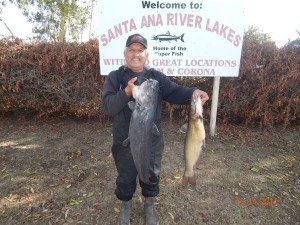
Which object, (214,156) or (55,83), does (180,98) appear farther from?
(55,83)

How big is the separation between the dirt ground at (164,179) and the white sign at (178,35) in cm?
161

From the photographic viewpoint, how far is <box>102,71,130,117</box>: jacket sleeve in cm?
241

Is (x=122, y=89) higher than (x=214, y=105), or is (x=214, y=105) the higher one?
(x=122, y=89)

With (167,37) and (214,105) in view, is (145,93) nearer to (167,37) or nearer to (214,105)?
(167,37)

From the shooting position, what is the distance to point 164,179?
4359 millimetres

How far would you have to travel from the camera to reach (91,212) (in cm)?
359

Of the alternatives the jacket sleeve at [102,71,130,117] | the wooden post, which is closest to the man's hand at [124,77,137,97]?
the jacket sleeve at [102,71,130,117]

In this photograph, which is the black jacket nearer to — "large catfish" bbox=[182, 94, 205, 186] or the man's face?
the man's face
